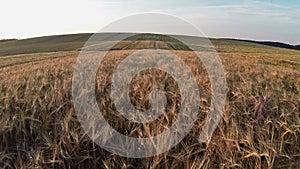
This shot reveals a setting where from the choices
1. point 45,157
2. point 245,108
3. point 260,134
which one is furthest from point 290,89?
point 45,157

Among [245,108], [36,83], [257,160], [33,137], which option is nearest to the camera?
[257,160]

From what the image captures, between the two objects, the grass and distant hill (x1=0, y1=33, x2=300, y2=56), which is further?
distant hill (x1=0, y1=33, x2=300, y2=56)

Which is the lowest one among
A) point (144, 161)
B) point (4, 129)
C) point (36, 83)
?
point (144, 161)

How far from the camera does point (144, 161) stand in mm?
2885

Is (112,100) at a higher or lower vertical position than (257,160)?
higher

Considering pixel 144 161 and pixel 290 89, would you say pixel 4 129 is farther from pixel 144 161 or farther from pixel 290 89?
pixel 290 89

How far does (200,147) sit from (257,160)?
0.49m

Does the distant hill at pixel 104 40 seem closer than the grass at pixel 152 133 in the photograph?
No

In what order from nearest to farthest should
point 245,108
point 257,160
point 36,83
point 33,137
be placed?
1. point 257,160
2. point 33,137
3. point 245,108
4. point 36,83

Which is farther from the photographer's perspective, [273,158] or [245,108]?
[245,108]

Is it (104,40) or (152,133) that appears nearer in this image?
(152,133)

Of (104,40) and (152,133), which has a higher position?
(104,40)

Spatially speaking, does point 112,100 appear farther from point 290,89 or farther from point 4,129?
point 290,89

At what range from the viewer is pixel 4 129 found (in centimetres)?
327
